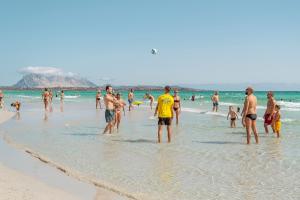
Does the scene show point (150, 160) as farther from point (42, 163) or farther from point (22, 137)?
point (22, 137)

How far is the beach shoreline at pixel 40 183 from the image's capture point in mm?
6250

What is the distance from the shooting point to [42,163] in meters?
9.20

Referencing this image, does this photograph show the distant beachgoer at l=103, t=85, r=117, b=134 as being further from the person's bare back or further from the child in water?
the child in water

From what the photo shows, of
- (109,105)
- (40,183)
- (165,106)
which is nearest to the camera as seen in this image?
(40,183)

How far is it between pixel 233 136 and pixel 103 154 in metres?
5.80

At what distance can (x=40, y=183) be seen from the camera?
7.08 metres

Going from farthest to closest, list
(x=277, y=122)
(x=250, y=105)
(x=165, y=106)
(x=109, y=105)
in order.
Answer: (x=277, y=122) < (x=109, y=105) < (x=165, y=106) < (x=250, y=105)

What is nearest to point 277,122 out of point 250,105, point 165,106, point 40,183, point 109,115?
point 250,105

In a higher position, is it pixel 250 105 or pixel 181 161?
pixel 250 105

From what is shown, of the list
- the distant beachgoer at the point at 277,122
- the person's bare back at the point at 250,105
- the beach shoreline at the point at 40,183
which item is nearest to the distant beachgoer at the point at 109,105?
the person's bare back at the point at 250,105


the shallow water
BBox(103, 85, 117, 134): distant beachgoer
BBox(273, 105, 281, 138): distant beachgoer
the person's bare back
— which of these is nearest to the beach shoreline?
the shallow water

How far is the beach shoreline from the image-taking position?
6.25m

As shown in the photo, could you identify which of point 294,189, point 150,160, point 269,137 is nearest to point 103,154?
point 150,160

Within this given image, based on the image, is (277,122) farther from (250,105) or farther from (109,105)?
(109,105)
